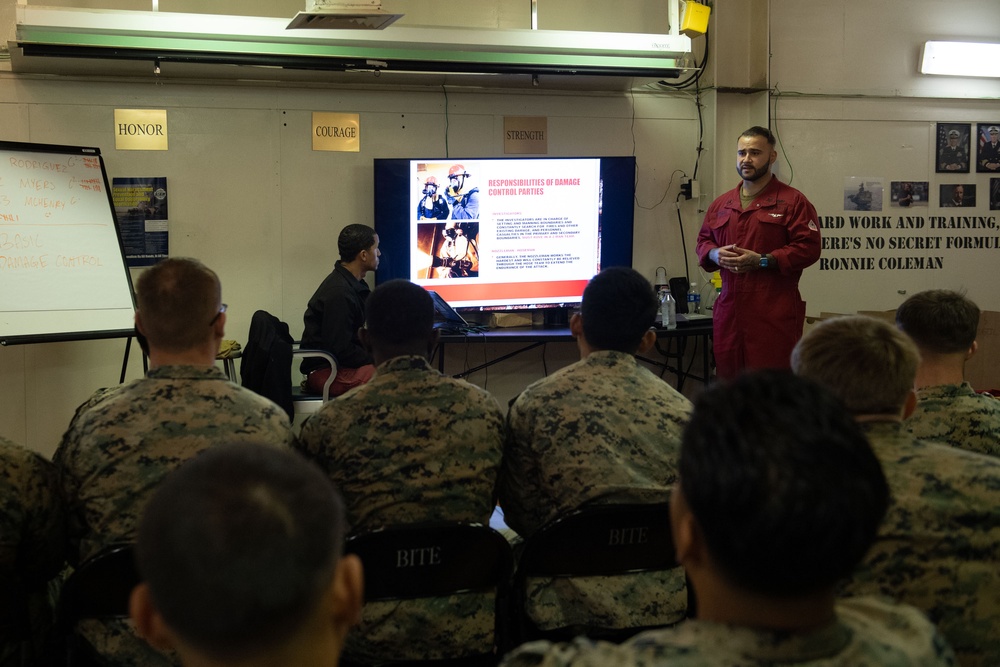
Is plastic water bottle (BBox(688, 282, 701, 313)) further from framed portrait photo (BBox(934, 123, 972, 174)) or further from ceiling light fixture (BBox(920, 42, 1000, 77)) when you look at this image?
ceiling light fixture (BBox(920, 42, 1000, 77))

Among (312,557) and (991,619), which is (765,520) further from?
(991,619)

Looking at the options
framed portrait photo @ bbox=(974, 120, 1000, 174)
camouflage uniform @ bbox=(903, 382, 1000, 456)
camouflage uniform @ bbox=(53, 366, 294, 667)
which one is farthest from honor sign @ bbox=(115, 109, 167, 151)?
framed portrait photo @ bbox=(974, 120, 1000, 174)

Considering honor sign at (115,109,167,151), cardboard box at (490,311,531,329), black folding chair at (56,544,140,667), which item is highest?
honor sign at (115,109,167,151)

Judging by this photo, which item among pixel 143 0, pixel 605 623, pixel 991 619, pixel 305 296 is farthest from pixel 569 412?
pixel 143 0

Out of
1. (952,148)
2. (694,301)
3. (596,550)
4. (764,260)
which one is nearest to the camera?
(596,550)

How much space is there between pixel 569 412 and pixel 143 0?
13.4 ft

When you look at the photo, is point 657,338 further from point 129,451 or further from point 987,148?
point 129,451

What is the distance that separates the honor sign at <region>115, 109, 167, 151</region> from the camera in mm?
4918

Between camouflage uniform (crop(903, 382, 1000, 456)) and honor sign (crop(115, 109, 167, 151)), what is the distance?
A: 4.30 meters

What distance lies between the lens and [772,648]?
778 mm

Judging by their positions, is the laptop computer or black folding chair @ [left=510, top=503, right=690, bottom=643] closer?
black folding chair @ [left=510, top=503, right=690, bottom=643]

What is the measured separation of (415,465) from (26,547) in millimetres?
766

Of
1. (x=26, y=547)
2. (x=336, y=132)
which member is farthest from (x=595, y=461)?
(x=336, y=132)

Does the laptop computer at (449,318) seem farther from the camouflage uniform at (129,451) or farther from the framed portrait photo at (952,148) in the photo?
the framed portrait photo at (952,148)
